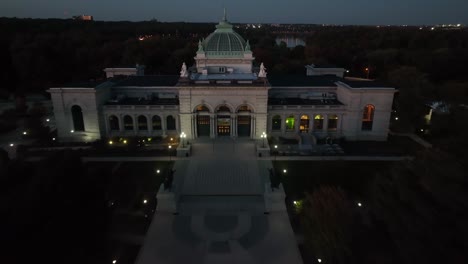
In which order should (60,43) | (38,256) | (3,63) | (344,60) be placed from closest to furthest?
(38,256) < (3,63) < (60,43) < (344,60)

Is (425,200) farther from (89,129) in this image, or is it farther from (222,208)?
(89,129)

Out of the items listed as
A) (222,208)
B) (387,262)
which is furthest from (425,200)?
(222,208)

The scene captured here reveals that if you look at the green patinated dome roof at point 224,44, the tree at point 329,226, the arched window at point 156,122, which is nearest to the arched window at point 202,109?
the arched window at point 156,122

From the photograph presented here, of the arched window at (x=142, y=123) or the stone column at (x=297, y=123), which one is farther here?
the arched window at (x=142, y=123)

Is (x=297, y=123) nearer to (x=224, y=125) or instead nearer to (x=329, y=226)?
(x=224, y=125)

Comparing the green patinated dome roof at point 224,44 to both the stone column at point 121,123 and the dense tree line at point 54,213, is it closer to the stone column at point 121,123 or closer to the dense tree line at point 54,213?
the stone column at point 121,123

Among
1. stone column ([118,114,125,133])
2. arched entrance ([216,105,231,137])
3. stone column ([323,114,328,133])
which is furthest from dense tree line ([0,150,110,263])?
stone column ([323,114,328,133])

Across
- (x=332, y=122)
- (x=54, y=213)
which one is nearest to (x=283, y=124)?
(x=332, y=122)
